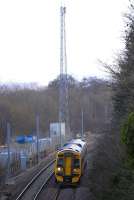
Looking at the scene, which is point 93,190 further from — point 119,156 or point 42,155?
point 42,155

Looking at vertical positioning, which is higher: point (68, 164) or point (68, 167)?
point (68, 164)

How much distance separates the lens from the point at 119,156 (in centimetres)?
2266

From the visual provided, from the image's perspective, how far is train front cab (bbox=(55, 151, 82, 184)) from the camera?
98.4ft

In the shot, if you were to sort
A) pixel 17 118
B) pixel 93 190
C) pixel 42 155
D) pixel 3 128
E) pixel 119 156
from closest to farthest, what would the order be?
pixel 119 156
pixel 93 190
pixel 42 155
pixel 3 128
pixel 17 118

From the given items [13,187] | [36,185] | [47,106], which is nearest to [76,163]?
[36,185]

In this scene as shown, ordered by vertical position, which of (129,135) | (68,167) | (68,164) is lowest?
(68,167)

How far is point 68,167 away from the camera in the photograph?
99.1 ft

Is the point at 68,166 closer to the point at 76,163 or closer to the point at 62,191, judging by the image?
the point at 76,163

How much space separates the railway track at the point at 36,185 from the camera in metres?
28.9

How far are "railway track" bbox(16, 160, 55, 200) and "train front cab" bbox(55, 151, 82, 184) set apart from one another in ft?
5.17

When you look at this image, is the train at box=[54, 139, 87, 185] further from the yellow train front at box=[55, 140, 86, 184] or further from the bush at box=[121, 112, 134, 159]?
the bush at box=[121, 112, 134, 159]

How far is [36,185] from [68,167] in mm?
3986

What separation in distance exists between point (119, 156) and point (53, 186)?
1013cm

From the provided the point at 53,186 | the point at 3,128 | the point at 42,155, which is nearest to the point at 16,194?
the point at 53,186
